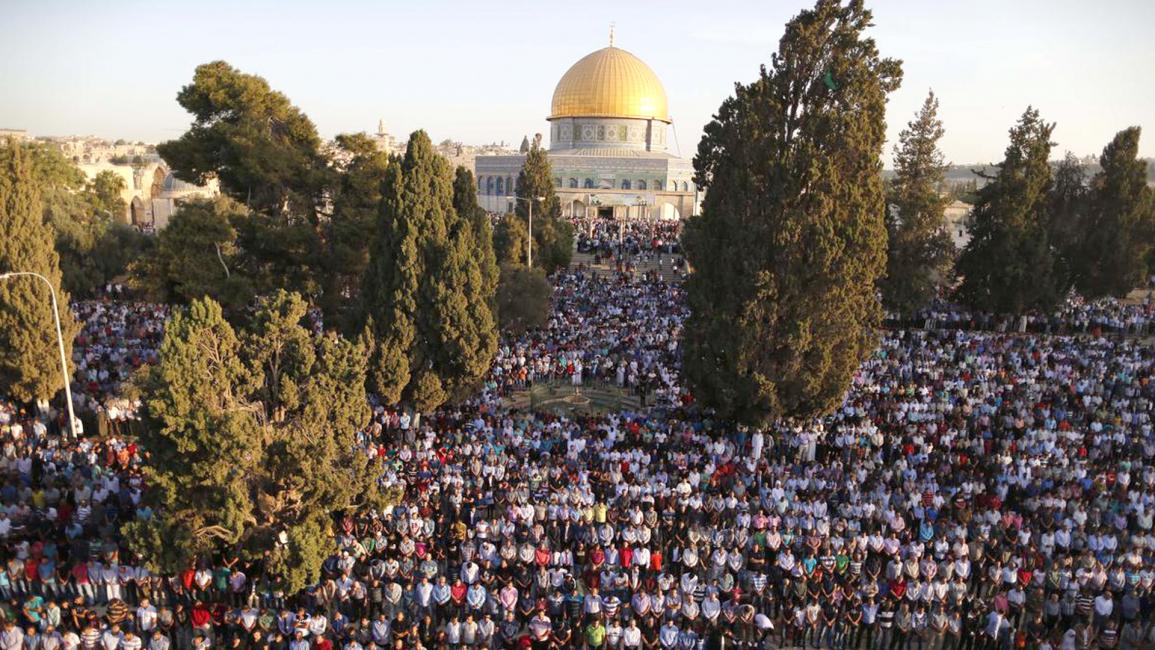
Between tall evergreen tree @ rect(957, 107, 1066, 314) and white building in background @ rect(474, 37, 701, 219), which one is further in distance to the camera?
white building in background @ rect(474, 37, 701, 219)

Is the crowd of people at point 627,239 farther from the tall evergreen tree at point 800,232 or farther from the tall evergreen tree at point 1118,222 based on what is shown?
the tall evergreen tree at point 800,232

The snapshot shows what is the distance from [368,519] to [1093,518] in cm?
1317

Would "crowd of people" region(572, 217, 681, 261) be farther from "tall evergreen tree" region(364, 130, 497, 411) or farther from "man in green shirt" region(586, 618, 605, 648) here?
"man in green shirt" region(586, 618, 605, 648)

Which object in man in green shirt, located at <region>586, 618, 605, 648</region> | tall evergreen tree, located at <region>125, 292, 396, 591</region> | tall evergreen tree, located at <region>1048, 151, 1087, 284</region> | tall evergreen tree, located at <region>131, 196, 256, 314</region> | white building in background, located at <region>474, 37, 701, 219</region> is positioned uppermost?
white building in background, located at <region>474, 37, 701, 219</region>

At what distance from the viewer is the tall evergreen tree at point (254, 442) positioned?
1074 centimetres

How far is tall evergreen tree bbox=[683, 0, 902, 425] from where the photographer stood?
17266mm

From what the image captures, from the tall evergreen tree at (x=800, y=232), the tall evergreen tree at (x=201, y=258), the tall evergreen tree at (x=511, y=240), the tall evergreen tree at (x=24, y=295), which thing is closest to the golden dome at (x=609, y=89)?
the tall evergreen tree at (x=511, y=240)

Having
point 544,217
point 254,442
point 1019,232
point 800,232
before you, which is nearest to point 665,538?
point 254,442

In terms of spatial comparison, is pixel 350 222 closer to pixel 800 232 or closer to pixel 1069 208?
pixel 800 232

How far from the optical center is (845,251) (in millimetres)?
17250

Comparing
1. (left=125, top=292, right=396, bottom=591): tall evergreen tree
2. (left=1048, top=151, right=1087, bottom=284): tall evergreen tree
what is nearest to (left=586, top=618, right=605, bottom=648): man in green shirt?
(left=125, top=292, right=396, bottom=591): tall evergreen tree

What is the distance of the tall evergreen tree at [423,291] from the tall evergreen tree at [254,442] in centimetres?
507

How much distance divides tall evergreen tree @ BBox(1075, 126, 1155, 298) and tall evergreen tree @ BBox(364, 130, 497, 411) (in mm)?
25108

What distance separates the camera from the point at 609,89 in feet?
209
